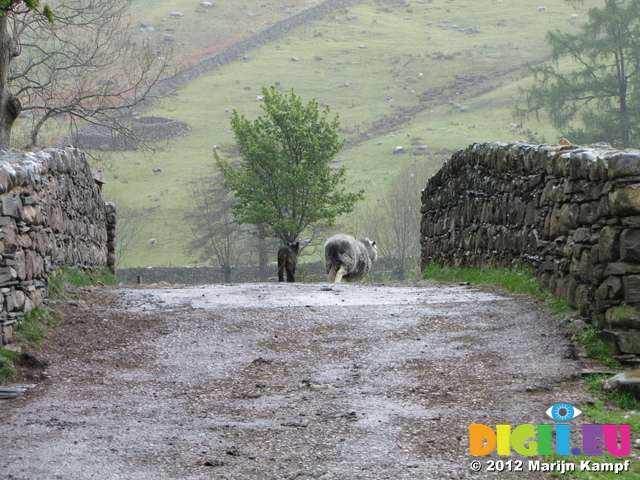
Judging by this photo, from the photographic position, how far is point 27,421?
519cm

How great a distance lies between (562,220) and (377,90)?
70647 millimetres

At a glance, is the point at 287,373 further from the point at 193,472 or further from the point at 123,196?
the point at 123,196

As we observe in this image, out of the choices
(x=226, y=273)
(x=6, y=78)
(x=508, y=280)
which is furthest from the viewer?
(x=226, y=273)

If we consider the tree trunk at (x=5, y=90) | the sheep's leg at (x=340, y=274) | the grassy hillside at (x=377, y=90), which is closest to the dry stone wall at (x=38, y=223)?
the tree trunk at (x=5, y=90)

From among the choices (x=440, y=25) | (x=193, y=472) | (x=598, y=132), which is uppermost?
(x=440, y=25)

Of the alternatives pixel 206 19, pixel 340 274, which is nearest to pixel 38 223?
pixel 340 274

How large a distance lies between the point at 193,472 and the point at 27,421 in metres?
1.70

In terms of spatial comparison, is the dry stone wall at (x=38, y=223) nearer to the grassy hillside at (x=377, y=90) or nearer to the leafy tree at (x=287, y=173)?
the leafy tree at (x=287, y=173)

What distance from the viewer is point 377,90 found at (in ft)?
251

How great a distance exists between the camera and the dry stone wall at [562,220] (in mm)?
6270

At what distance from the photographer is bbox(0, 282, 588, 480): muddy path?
4.39 metres

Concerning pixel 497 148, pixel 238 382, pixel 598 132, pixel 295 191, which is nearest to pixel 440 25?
pixel 598 132

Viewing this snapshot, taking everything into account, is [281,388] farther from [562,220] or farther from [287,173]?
[287,173]

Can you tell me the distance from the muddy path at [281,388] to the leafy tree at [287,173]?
899 inches
